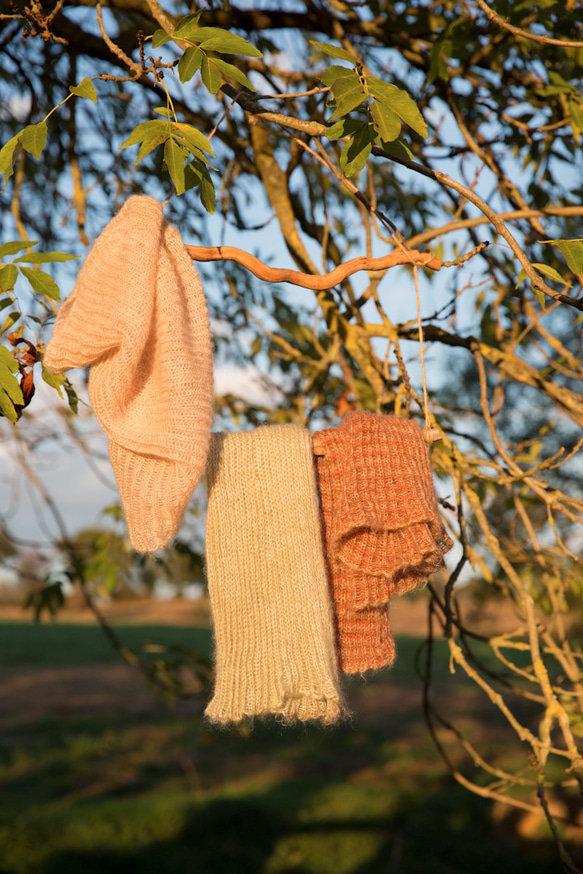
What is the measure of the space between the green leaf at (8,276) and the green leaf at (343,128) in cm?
52

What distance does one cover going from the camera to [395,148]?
3.82 ft

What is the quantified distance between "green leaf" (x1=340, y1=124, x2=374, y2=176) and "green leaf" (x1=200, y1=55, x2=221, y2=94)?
0.71 ft

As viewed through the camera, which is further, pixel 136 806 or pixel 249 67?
pixel 136 806

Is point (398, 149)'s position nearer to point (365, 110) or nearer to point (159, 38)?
point (365, 110)

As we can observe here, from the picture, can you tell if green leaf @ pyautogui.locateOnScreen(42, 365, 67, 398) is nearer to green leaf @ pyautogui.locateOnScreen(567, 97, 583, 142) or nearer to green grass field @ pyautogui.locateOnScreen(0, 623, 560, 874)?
green leaf @ pyautogui.locateOnScreen(567, 97, 583, 142)

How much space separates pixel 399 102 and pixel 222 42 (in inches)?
11.1


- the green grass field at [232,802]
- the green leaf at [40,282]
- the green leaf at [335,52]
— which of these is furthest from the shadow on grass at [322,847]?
the green leaf at [335,52]

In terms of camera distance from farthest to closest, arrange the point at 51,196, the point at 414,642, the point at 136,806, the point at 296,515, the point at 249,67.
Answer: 1. the point at 414,642
2. the point at 136,806
3. the point at 51,196
4. the point at 249,67
5. the point at 296,515

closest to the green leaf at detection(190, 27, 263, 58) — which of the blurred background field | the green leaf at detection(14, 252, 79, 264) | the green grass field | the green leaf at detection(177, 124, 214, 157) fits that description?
the green leaf at detection(177, 124, 214, 157)

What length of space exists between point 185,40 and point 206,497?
71 centimetres

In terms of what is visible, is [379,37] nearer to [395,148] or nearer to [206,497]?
[395,148]

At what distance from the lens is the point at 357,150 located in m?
1.14

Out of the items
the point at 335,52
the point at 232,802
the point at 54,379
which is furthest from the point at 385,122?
the point at 232,802

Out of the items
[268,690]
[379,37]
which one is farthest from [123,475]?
[379,37]
